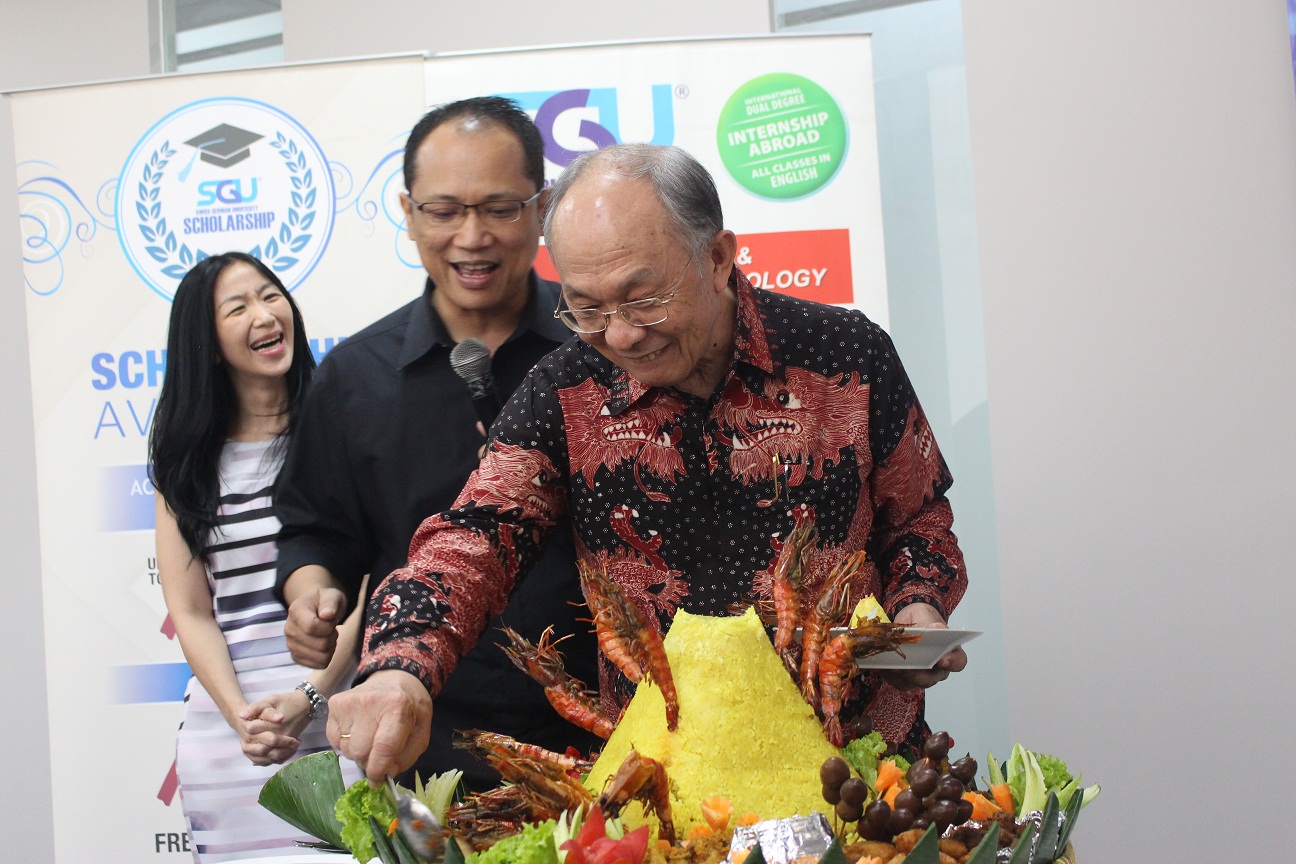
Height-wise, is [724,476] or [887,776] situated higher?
[724,476]

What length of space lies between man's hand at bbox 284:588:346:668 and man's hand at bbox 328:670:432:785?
0.73m

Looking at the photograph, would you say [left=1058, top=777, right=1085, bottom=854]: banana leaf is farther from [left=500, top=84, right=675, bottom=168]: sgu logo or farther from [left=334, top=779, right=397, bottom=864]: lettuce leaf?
[left=500, top=84, right=675, bottom=168]: sgu logo

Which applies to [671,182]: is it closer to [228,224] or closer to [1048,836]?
[1048,836]

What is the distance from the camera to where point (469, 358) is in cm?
244

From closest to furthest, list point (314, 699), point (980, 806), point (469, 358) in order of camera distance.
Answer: point (980, 806) → point (469, 358) → point (314, 699)

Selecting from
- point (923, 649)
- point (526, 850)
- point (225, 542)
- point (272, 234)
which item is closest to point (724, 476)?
point (923, 649)

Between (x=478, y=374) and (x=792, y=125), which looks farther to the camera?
(x=792, y=125)

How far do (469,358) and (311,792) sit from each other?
0.99 metres

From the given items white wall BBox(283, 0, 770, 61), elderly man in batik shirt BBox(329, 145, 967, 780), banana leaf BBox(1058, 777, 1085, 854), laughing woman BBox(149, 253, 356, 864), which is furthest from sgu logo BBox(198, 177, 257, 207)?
banana leaf BBox(1058, 777, 1085, 854)

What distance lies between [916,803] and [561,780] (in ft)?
1.50

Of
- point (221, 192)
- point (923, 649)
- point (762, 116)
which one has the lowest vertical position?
point (923, 649)

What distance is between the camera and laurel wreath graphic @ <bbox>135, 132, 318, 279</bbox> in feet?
13.0

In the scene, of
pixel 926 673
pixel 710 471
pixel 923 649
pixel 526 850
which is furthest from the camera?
pixel 710 471

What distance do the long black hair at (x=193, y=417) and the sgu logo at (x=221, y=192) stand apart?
54 cm
